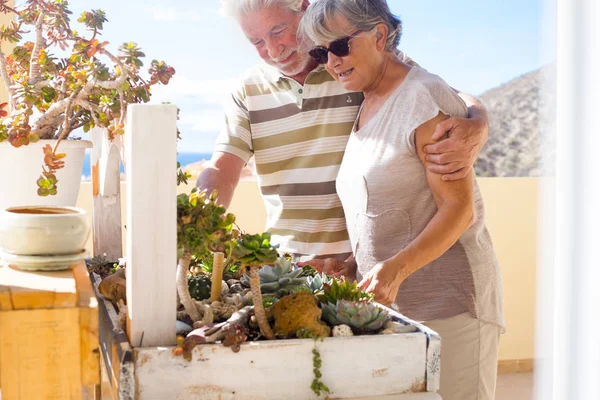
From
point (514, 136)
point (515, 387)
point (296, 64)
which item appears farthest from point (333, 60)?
point (514, 136)

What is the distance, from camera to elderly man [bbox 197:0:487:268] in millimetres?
1854

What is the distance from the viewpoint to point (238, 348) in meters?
0.92

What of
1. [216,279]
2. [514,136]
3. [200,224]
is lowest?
[216,279]

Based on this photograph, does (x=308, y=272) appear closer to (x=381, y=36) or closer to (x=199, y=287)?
(x=199, y=287)

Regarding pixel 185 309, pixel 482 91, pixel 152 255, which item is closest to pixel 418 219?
pixel 185 309

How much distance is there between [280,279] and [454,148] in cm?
54

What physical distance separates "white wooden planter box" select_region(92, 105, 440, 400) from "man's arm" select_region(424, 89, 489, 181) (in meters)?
0.58

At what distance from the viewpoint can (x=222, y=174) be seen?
1910 millimetres

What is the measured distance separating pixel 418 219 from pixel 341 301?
0.59 meters

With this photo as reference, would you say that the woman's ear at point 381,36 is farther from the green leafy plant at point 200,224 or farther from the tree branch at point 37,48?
the green leafy plant at point 200,224

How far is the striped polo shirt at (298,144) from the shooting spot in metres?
1.86

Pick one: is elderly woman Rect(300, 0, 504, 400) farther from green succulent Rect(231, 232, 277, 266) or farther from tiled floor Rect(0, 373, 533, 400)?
tiled floor Rect(0, 373, 533, 400)

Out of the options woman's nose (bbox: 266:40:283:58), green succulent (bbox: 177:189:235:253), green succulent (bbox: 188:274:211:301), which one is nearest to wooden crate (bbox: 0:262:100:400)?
green succulent (bbox: 177:189:235:253)

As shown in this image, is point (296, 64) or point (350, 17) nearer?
point (350, 17)
